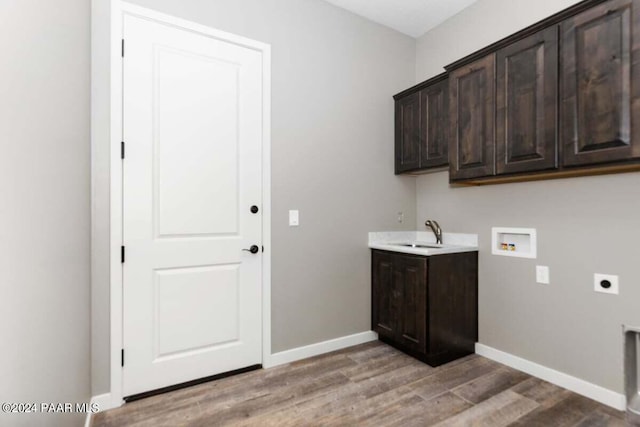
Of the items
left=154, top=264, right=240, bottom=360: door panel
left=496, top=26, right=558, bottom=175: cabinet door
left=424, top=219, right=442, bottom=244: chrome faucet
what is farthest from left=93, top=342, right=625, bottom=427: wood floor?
left=496, top=26, right=558, bottom=175: cabinet door

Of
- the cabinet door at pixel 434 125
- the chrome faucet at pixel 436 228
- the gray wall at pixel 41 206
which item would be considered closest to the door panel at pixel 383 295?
the chrome faucet at pixel 436 228

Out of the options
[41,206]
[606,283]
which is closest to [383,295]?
[606,283]

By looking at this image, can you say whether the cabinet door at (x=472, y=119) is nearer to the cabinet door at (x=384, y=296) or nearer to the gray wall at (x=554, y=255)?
the gray wall at (x=554, y=255)

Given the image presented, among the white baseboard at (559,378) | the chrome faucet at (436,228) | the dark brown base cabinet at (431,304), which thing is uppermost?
the chrome faucet at (436,228)

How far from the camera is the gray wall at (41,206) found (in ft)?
2.38

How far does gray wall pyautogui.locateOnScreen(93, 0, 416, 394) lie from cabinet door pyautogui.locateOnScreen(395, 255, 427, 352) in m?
0.44

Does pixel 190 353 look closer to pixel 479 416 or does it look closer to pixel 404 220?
pixel 479 416

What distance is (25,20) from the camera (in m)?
0.83

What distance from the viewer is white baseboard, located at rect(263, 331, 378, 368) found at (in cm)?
252

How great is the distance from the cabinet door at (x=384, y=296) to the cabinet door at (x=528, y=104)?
1.21 m

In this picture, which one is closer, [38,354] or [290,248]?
[38,354]

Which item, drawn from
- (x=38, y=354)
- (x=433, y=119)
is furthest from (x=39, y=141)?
(x=433, y=119)

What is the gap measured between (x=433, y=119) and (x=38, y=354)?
9.64 feet

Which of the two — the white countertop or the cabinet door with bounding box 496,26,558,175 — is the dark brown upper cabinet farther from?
the white countertop
